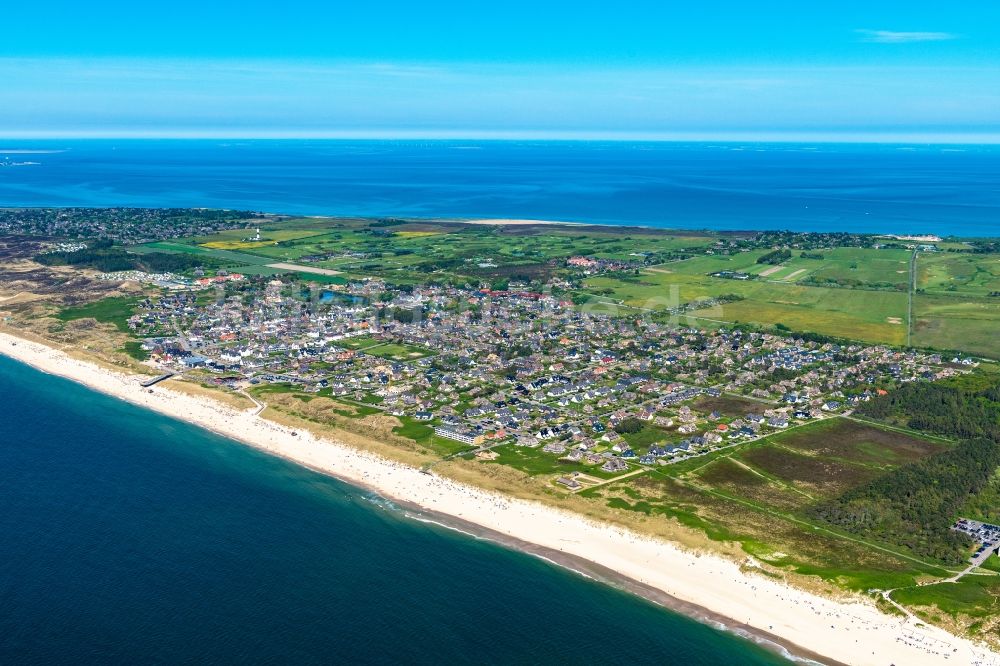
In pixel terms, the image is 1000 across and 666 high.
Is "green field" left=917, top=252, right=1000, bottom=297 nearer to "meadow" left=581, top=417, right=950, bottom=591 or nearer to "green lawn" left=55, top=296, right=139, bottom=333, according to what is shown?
"meadow" left=581, top=417, right=950, bottom=591

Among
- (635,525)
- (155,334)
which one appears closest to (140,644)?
(635,525)

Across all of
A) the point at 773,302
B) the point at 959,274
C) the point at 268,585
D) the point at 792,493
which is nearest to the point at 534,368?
the point at 792,493

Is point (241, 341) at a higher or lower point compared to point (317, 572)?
higher

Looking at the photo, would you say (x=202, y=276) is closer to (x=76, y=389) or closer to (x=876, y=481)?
(x=76, y=389)

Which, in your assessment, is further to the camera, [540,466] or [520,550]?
[540,466]

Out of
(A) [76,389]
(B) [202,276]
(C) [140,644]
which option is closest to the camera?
(C) [140,644]

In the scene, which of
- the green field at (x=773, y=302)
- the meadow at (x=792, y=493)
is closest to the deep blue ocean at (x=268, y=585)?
the meadow at (x=792, y=493)

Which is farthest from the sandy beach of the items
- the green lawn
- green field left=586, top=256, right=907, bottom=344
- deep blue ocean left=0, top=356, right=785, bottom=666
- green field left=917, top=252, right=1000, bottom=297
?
green field left=917, top=252, right=1000, bottom=297
